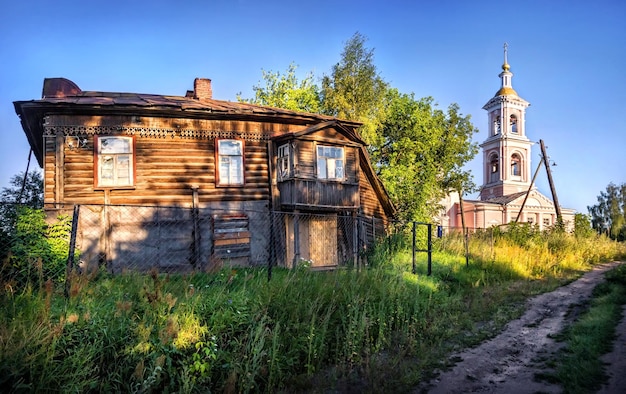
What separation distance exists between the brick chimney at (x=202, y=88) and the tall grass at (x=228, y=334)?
13.9 m

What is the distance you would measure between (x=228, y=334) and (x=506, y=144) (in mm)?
Result: 51709

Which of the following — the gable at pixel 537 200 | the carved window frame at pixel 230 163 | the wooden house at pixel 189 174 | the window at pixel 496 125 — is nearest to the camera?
the wooden house at pixel 189 174

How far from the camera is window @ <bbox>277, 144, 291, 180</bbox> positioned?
58.9 ft

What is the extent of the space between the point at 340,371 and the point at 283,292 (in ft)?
4.93

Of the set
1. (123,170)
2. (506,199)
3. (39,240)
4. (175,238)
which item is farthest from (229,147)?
(506,199)

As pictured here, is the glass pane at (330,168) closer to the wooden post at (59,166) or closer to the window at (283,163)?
the window at (283,163)

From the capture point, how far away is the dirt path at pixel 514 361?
5672mm

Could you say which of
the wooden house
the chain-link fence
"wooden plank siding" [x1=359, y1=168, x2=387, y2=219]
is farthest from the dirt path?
"wooden plank siding" [x1=359, y1=168, x2=387, y2=219]

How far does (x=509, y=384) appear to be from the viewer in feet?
19.0

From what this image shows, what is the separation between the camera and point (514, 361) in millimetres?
6734

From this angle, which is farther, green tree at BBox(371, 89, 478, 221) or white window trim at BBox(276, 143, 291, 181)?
green tree at BBox(371, 89, 478, 221)

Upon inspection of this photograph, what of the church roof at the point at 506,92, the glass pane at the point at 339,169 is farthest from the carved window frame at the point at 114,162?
the church roof at the point at 506,92

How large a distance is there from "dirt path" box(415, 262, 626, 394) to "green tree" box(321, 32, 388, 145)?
66.5 feet

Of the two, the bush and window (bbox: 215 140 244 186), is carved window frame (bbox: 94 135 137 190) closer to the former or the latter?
window (bbox: 215 140 244 186)
